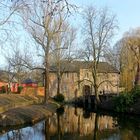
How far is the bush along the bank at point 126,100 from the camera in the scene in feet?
159

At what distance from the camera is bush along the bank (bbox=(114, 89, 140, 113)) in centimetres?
4847

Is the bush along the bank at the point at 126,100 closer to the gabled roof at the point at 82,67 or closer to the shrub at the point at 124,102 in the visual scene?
the shrub at the point at 124,102

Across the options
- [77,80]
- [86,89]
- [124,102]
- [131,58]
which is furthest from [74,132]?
[77,80]

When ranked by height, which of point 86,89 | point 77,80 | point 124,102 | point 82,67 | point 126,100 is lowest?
point 124,102

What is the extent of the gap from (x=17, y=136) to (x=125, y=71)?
1238 inches

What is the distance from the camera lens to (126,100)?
159 ft

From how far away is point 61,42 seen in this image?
60156 mm

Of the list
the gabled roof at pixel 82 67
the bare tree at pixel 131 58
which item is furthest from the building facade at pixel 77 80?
the bare tree at pixel 131 58

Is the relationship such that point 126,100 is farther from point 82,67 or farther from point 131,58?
point 82,67

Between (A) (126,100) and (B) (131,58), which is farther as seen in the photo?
(B) (131,58)

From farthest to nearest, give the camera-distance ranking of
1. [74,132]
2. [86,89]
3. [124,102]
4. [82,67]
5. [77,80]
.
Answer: [77,80]
[82,67]
[86,89]
[124,102]
[74,132]

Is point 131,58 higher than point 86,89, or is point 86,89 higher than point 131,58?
point 131,58

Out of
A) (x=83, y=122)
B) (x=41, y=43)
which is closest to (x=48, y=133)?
(x=83, y=122)

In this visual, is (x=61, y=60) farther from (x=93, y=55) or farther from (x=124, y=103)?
(x=124, y=103)
